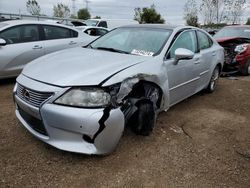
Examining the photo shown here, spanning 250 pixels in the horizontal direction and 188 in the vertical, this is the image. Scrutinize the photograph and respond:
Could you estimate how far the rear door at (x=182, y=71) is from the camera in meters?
4.14

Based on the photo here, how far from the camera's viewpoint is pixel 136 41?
14.2ft

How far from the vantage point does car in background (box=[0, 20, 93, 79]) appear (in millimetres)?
6070

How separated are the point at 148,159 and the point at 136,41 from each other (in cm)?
184

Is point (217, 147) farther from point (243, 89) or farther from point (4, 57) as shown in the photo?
point (4, 57)

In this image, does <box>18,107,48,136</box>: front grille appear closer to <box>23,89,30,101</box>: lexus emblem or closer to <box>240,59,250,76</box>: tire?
<box>23,89,30,101</box>: lexus emblem

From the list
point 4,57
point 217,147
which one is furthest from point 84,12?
point 217,147

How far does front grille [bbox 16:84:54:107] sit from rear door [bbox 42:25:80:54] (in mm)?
3533

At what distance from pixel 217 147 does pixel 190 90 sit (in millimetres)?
1484

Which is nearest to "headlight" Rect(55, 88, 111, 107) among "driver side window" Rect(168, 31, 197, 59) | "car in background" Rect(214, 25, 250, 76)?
"driver side window" Rect(168, 31, 197, 59)

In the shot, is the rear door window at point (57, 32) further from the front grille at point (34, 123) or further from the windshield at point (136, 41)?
the front grille at point (34, 123)

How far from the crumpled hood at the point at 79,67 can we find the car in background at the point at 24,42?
2.50m

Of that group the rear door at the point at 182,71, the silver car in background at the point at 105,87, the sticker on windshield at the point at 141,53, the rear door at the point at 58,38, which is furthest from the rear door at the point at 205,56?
the rear door at the point at 58,38

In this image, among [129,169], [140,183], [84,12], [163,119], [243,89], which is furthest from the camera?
[84,12]

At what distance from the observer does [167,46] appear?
13.5 feet
